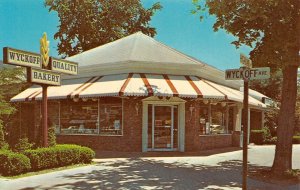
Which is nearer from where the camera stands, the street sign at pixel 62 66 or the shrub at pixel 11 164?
the shrub at pixel 11 164

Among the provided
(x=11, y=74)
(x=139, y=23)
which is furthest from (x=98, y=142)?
(x=139, y=23)

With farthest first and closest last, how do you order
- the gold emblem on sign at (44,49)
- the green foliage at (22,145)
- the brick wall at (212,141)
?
the brick wall at (212,141), the gold emblem on sign at (44,49), the green foliage at (22,145)

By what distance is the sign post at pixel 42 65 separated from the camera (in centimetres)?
1124

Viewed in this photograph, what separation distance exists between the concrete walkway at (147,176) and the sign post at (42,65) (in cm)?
251

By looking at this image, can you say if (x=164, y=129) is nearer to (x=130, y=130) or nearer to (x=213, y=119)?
A: (x=130, y=130)

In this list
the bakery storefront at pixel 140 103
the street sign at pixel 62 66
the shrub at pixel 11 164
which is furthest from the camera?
the bakery storefront at pixel 140 103

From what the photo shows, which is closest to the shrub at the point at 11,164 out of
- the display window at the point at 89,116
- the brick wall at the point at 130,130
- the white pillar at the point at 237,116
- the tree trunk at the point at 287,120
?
the brick wall at the point at 130,130

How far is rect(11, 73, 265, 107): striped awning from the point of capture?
16234 millimetres

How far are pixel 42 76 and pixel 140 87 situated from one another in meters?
5.24

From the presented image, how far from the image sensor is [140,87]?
16422mm

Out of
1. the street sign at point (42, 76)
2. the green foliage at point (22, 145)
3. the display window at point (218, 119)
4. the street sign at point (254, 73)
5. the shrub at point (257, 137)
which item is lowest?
the shrub at point (257, 137)

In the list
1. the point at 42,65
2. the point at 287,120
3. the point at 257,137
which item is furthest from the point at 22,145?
the point at 257,137

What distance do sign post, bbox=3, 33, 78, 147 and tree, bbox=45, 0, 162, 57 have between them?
2373 cm

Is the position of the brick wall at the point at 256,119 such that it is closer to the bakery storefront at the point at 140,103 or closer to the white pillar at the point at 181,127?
the bakery storefront at the point at 140,103
